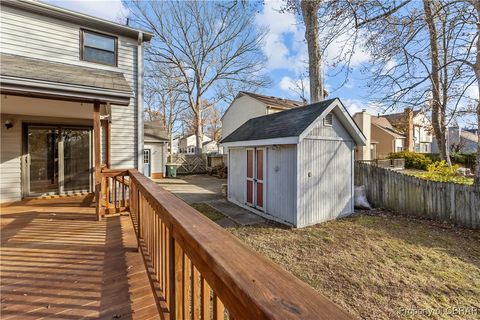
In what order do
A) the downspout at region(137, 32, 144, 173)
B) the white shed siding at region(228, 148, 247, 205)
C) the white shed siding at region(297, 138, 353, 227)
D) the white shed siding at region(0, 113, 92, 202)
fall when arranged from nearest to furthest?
the white shed siding at region(0, 113, 92, 202), the white shed siding at region(297, 138, 353, 227), the downspout at region(137, 32, 144, 173), the white shed siding at region(228, 148, 247, 205)

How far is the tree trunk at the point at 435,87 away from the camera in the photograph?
284 inches

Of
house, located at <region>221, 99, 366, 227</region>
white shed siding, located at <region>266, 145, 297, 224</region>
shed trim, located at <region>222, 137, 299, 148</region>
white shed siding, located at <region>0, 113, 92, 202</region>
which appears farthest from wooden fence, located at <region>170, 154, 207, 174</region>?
white shed siding, located at <region>266, 145, 297, 224</region>

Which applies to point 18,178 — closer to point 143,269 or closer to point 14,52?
point 14,52

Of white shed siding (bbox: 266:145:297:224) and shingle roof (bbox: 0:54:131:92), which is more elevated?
shingle roof (bbox: 0:54:131:92)

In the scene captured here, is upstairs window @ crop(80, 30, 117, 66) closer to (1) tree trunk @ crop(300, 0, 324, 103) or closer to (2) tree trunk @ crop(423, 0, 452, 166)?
(1) tree trunk @ crop(300, 0, 324, 103)

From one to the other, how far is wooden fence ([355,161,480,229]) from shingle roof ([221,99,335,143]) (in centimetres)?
371

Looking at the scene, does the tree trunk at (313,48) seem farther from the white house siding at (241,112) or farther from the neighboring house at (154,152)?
the neighboring house at (154,152)

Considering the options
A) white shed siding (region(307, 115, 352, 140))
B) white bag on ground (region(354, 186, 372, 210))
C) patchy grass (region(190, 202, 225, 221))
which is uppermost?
white shed siding (region(307, 115, 352, 140))

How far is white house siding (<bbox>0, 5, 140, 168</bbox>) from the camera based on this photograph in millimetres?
6141

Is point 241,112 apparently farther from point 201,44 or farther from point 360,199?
point 360,199

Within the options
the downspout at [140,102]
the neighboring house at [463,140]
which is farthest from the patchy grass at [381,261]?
the neighboring house at [463,140]

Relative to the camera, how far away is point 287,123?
739 centimetres

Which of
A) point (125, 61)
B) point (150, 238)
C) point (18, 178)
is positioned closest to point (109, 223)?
point (150, 238)

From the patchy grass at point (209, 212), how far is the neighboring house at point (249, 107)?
8867 millimetres
